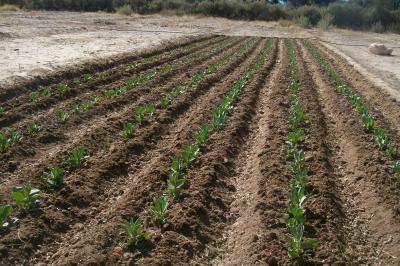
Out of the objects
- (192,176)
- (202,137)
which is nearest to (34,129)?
(202,137)

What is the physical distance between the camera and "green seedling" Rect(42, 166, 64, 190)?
588 centimetres

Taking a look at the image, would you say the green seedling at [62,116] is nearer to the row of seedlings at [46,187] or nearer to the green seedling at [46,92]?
the row of seedlings at [46,187]

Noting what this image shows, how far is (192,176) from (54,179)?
2.02m

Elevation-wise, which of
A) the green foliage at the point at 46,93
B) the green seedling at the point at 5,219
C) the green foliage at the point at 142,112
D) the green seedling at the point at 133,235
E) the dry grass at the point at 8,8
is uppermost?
the dry grass at the point at 8,8

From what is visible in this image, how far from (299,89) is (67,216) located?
9598 millimetres

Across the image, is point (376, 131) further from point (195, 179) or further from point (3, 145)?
point (3, 145)

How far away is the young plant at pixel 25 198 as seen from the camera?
17.1 feet

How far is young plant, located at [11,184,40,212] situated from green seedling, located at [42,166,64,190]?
0.54m

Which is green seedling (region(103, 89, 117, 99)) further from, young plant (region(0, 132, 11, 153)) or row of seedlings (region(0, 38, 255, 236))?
young plant (region(0, 132, 11, 153))

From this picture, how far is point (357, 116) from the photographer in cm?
1051

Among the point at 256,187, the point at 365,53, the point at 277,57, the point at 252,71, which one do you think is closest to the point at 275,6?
the point at 365,53

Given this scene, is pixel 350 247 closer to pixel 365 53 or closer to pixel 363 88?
pixel 363 88

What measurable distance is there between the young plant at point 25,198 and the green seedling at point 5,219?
311 millimetres

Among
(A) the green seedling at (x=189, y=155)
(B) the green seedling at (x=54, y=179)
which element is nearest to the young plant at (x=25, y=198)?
(B) the green seedling at (x=54, y=179)
